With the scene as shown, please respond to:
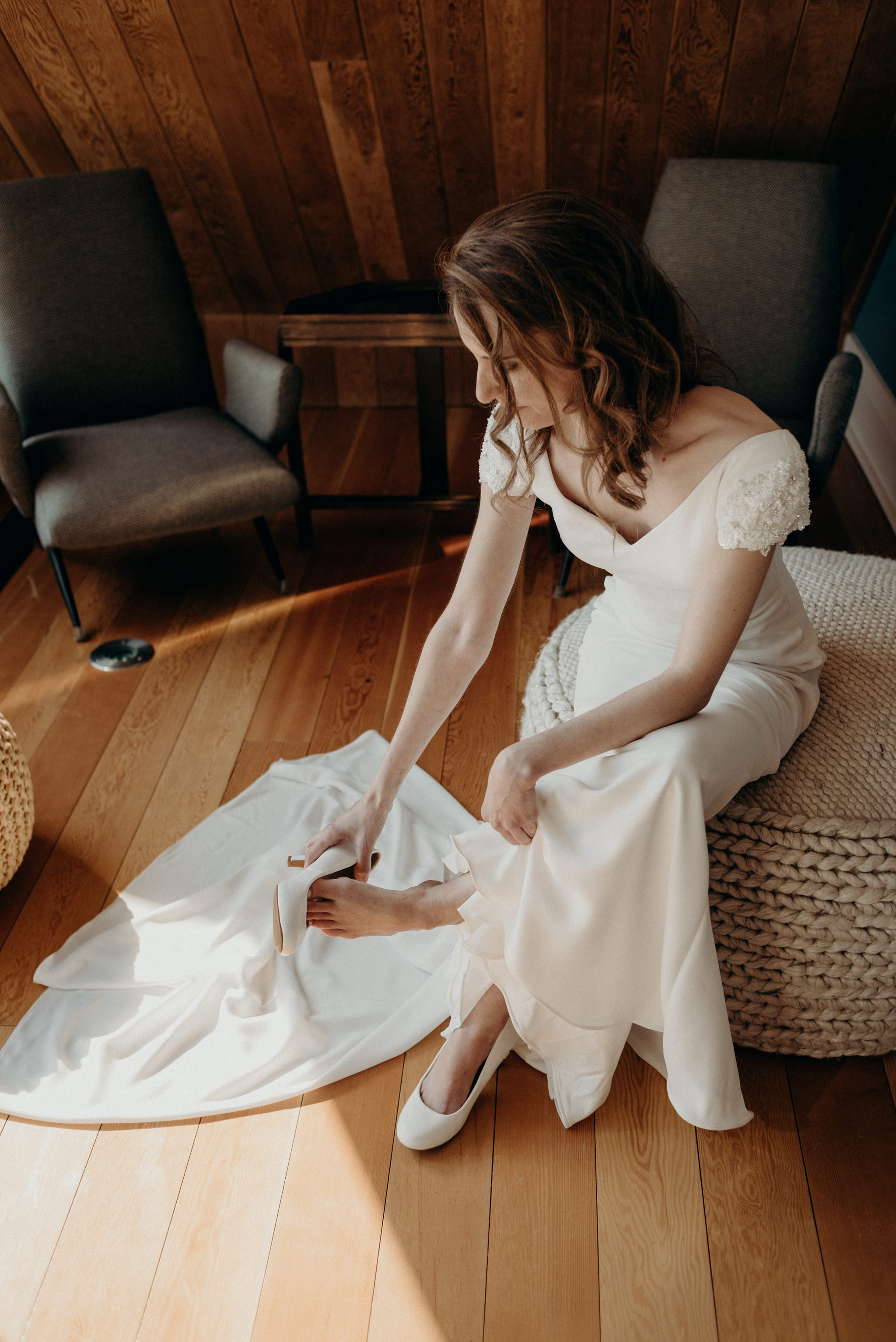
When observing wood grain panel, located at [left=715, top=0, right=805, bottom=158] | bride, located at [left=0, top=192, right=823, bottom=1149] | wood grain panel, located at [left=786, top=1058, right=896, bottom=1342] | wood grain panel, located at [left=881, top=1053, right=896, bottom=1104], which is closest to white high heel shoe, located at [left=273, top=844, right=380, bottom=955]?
bride, located at [left=0, top=192, right=823, bottom=1149]

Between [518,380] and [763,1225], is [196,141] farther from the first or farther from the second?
[763,1225]

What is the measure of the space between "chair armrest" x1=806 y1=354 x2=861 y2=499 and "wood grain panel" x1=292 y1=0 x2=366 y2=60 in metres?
1.40

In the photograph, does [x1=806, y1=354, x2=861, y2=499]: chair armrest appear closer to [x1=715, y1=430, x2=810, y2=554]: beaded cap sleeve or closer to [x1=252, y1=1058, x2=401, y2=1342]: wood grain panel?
[x1=715, y1=430, x2=810, y2=554]: beaded cap sleeve

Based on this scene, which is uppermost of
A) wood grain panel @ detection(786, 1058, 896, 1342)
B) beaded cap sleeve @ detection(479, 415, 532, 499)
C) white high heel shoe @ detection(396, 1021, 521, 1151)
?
beaded cap sleeve @ detection(479, 415, 532, 499)

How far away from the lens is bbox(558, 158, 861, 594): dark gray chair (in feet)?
7.95

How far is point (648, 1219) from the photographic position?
1.27 metres

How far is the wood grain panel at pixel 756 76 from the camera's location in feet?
7.32

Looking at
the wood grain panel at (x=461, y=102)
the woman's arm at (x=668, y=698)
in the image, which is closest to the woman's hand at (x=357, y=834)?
the woman's arm at (x=668, y=698)

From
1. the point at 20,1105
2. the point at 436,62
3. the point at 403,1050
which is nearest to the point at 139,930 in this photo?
the point at 20,1105

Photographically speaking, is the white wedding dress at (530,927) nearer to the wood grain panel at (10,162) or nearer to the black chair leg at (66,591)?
the black chair leg at (66,591)

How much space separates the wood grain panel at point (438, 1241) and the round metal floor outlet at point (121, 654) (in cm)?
132

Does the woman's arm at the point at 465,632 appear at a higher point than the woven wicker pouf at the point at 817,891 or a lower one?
higher

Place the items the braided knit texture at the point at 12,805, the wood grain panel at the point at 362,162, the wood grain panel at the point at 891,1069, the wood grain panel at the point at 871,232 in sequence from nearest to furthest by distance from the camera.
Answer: the wood grain panel at the point at 891,1069, the braided knit texture at the point at 12,805, the wood grain panel at the point at 362,162, the wood grain panel at the point at 871,232

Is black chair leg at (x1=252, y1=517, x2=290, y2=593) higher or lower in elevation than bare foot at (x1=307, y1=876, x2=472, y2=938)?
lower
